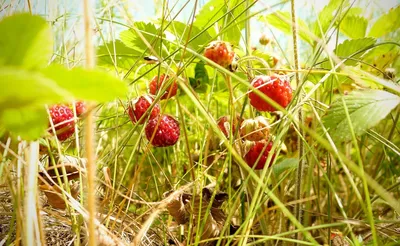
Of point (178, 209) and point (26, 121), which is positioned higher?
point (26, 121)

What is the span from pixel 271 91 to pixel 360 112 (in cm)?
14

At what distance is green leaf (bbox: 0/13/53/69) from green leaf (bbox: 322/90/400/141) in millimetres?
426

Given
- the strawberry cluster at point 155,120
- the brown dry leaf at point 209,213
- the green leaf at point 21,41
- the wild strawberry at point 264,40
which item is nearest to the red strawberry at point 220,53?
the strawberry cluster at point 155,120

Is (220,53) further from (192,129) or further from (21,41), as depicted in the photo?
(192,129)

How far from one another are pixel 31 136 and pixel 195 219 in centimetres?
47

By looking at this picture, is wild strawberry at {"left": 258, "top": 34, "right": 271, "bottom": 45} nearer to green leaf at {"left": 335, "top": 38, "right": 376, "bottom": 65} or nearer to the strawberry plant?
the strawberry plant

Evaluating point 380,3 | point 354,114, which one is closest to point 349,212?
point 354,114

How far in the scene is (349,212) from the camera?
3.45 feet

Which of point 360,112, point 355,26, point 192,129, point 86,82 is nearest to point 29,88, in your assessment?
point 86,82

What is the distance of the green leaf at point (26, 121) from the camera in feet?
0.86

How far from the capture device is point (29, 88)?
161 mm

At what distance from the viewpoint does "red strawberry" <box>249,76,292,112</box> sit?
24.8 inches

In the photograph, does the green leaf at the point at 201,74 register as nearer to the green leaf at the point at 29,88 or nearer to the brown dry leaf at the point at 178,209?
the brown dry leaf at the point at 178,209

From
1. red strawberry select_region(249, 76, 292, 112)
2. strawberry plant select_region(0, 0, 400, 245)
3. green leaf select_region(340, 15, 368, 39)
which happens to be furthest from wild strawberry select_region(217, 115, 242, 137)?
green leaf select_region(340, 15, 368, 39)
